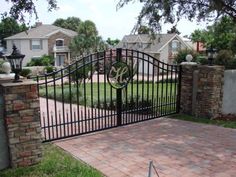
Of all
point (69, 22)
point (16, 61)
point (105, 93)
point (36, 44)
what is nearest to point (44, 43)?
point (36, 44)

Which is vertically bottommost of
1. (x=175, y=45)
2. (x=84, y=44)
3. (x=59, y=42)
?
(x=175, y=45)

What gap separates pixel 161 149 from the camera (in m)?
6.27

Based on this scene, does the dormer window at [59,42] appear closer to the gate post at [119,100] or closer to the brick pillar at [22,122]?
the gate post at [119,100]

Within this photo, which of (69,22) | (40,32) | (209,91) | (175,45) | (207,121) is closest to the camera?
(207,121)

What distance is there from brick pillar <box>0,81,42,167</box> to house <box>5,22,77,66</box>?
33331 millimetres

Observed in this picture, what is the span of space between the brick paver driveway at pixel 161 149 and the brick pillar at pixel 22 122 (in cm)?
92

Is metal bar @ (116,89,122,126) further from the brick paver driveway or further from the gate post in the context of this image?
the brick paver driveway

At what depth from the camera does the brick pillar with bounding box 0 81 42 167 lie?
204 inches

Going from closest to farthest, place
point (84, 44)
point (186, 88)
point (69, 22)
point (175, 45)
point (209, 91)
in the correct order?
point (209, 91) < point (186, 88) < point (175, 45) < point (84, 44) < point (69, 22)

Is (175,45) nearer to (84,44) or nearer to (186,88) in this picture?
(84,44)

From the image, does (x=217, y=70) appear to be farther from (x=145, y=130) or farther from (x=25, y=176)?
(x=25, y=176)

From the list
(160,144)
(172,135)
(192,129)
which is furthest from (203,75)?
(160,144)

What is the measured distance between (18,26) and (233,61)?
15850 mm

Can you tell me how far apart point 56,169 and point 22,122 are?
100 centimetres
